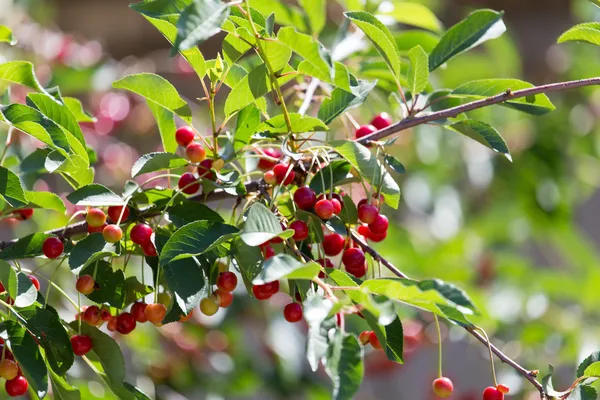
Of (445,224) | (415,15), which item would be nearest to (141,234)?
(415,15)

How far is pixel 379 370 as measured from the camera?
99.8 inches

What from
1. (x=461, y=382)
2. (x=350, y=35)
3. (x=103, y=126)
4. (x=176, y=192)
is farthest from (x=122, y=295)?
(x=461, y=382)

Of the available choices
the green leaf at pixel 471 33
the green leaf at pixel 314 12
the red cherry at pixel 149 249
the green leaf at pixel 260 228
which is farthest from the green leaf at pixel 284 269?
the green leaf at pixel 314 12

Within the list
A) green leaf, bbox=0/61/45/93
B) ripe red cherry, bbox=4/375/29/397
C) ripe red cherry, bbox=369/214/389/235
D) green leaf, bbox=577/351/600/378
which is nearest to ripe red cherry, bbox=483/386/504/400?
green leaf, bbox=577/351/600/378

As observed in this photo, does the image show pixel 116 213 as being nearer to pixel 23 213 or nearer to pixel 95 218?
pixel 95 218

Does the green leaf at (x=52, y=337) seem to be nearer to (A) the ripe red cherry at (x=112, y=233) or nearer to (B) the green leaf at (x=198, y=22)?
(A) the ripe red cherry at (x=112, y=233)

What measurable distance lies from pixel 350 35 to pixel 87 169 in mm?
653

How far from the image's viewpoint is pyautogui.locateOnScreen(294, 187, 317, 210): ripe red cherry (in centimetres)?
88

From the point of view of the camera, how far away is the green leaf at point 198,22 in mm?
688

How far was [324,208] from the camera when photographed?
848mm

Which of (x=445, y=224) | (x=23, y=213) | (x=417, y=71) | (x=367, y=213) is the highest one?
(x=417, y=71)

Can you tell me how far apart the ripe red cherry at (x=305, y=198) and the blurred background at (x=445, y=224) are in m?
0.91

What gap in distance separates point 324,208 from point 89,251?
260 millimetres

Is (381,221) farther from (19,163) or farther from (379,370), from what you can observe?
(379,370)
